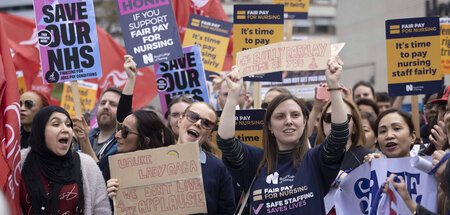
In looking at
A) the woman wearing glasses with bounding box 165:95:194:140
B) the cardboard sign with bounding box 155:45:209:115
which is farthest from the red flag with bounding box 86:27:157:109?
the woman wearing glasses with bounding box 165:95:194:140

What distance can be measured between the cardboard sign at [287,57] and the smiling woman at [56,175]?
1.41 metres

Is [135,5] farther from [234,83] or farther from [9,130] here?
[234,83]

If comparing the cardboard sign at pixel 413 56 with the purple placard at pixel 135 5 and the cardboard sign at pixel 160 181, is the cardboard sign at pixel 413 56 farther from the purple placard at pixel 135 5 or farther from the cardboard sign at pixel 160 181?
the cardboard sign at pixel 160 181

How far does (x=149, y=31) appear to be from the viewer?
6258mm

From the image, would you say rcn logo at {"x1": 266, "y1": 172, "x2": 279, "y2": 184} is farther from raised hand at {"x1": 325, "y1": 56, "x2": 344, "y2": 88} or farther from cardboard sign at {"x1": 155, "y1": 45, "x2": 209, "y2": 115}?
cardboard sign at {"x1": 155, "y1": 45, "x2": 209, "y2": 115}

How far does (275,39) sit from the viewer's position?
21.0 ft

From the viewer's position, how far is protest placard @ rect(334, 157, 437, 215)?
12.1ft

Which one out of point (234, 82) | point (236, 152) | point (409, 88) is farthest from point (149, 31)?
point (409, 88)

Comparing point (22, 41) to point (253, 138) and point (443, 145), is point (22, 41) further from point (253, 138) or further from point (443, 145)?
point (443, 145)

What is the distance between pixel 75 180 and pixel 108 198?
11.9 inches

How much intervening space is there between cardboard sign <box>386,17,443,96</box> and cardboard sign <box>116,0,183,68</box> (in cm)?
223

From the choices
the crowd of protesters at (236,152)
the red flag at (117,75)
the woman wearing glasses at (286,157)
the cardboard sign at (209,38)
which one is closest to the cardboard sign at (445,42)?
the crowd of protesters at (236,152)

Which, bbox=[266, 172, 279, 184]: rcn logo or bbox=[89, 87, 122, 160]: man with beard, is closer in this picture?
bbox=[266, 172, 279, 184]: rcn logo

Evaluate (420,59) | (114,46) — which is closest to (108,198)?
(420,59)
